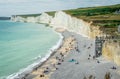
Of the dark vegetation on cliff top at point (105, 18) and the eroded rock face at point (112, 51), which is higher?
the dark vegetation on cliff top at point (105, 18)

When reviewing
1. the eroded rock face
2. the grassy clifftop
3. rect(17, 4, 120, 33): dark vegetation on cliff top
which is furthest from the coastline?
the grassy clifftop

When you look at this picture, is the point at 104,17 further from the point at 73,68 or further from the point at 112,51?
the point at 73,68

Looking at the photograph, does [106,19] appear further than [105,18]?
No

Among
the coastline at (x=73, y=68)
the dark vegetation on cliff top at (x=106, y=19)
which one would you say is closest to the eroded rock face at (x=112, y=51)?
the coastline at (x=73, y=68)

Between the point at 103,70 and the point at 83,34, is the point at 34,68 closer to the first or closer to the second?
the point at 103,70

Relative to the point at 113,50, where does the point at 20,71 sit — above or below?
below

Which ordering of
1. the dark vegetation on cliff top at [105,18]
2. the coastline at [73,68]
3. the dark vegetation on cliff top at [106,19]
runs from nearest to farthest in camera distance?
the coastline at [73,68] < the dark vegetation on cliff top at [106,19] < the dark vegetation on cliff top at [105,18]

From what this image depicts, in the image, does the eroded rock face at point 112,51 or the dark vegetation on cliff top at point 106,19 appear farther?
the dark vegetation on cliff top at point 106,19

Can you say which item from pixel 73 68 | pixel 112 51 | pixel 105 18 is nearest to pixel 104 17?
pixel 105 18

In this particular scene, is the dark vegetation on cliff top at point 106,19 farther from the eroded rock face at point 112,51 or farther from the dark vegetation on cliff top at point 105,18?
the eroded rock face at point 112,51

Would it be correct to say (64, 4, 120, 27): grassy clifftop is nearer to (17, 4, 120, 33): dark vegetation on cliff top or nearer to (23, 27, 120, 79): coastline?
(17, 4, 120, 33): dark vegetation on cliff top

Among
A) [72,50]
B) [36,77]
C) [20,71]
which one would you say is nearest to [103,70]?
[36,77]
